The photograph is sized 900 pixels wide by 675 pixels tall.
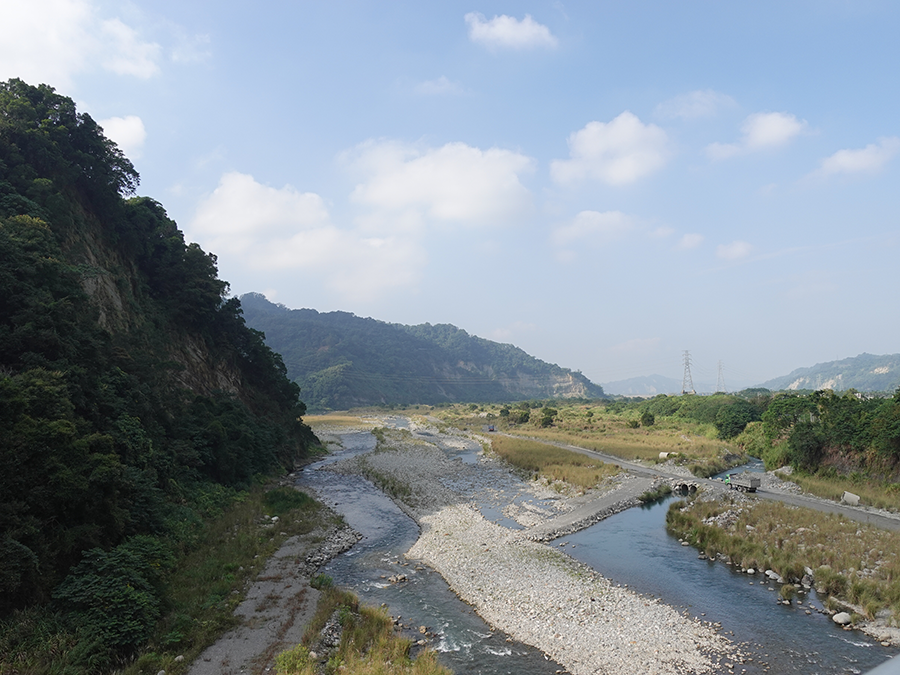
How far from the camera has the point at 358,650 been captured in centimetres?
1592

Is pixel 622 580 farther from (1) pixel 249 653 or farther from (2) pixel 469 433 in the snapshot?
(2) pixel 469 433

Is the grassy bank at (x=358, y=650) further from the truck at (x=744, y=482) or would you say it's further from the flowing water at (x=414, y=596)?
the truck at (x=744, y=482)

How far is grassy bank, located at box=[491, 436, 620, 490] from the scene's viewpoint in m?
45.0

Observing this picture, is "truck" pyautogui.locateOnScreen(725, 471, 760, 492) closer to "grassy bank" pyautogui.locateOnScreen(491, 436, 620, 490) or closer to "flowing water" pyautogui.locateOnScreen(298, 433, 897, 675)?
"flowing water" pyautogui.locateOnScreen(298, 433, 897, 675)

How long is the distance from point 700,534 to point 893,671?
24.6m

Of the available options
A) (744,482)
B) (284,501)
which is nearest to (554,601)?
(284,501)

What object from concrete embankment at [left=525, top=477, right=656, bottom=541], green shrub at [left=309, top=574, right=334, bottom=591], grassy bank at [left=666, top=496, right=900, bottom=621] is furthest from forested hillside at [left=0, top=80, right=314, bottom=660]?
grassy bank at [left=666, top=496, right=900, bottom=621]

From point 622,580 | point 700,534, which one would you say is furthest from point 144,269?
point 700,534

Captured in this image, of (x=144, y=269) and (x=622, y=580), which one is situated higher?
(x=144, y=269)

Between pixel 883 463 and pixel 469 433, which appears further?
pixel 469 433

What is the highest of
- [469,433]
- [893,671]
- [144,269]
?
[144,269]

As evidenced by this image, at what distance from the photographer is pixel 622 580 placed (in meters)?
22.9

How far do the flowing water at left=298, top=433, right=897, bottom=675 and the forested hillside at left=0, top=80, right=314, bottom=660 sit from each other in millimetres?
9751

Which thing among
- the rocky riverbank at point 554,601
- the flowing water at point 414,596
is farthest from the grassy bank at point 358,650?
the rocky riverbank at point 554,601
